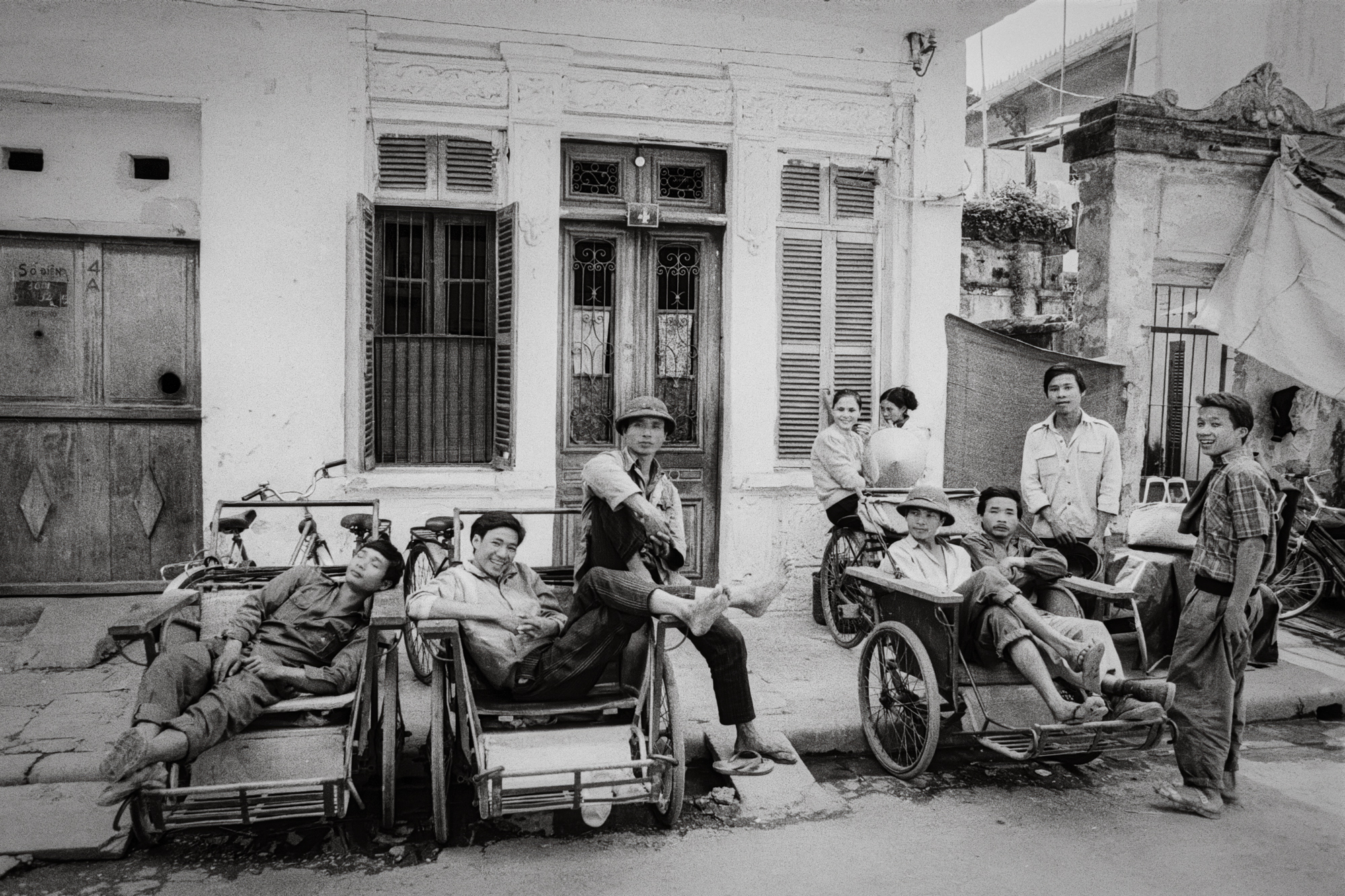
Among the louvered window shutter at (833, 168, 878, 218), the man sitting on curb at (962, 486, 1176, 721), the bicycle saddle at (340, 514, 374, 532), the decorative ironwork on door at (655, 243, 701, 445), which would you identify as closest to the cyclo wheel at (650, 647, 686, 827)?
the man sitting on curb at (962, 486, 1176, 721)

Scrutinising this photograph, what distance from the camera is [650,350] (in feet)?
25.5

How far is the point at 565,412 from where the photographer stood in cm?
771

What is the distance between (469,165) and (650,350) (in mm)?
1868

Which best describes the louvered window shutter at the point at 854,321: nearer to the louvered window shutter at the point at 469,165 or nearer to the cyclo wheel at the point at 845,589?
the cyclo wheel at the point at 845,589

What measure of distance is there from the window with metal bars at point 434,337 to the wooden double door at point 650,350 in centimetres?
59

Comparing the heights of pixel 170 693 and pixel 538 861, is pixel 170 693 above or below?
above

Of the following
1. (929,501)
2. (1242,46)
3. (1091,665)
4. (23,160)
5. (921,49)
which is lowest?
(1091,665)

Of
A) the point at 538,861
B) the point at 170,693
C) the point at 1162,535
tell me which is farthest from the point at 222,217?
the point at 1162,535

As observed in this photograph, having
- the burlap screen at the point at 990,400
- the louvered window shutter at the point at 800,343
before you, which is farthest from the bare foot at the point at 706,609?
the burlap screen at the point at 990,400

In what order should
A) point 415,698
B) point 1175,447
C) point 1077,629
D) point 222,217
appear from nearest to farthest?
point 1077,629 < point 415,698 < point 222,217 < point 1175,447

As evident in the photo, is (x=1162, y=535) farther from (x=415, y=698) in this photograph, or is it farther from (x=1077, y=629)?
(x=415, y=698)

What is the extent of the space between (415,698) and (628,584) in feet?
6.72

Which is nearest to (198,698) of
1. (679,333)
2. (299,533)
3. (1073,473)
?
(299,533)

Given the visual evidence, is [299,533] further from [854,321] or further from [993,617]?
[993,617]
